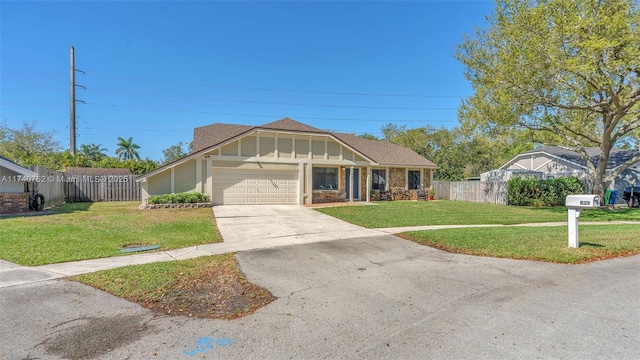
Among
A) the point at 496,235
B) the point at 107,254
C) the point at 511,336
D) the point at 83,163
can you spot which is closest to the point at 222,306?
the point at 511,336

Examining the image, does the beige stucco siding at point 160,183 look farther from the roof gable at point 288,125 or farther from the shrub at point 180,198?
the roof gable at point 288,125

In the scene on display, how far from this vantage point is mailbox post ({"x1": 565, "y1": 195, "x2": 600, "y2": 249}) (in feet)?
23.0

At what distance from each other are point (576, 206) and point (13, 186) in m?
19.7

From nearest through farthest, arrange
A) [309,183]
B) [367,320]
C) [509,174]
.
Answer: [367,320] < [309,183] < [509,174]

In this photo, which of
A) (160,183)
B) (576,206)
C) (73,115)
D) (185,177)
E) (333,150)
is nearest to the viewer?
(576,206)

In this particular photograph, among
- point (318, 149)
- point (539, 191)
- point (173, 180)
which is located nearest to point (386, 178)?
point (318, 149)

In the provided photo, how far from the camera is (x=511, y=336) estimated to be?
353cm

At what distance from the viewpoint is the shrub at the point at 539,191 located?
20.2m

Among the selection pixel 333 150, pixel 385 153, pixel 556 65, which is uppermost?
pixel 556 65

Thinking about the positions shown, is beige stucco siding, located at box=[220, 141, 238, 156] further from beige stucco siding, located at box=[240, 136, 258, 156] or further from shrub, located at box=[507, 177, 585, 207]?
shrub, located at box=[507, 177, 585, 207]

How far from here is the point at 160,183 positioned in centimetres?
1683

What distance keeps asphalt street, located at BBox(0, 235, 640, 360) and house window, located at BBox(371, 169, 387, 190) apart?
57.4 feet

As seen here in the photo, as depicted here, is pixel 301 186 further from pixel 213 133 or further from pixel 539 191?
pixel 539 191

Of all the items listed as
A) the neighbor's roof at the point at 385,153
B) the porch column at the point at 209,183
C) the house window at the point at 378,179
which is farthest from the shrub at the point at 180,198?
the house window at the point at 378,179
